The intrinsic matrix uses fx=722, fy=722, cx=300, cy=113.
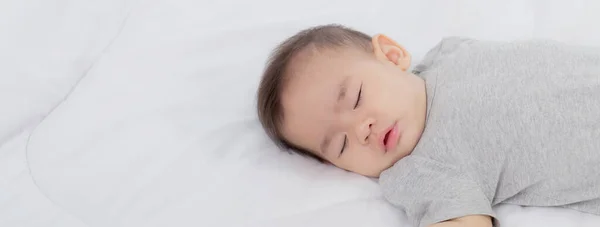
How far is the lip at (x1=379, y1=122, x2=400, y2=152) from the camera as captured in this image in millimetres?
1187

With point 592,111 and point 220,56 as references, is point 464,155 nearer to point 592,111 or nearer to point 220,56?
point 592,111

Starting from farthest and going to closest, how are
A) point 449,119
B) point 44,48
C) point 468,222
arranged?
point 44,48 → point 449,119 → point 468,222

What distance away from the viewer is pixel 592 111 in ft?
3.64

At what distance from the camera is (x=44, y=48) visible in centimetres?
142

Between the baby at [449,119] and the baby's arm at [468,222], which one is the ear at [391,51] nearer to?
the baby at [449,119]

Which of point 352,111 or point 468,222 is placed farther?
point 352,111

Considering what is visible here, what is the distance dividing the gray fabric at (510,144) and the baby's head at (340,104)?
3 cm

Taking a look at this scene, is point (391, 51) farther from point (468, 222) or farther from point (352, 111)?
point (468, 222)

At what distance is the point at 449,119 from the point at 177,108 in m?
0.49

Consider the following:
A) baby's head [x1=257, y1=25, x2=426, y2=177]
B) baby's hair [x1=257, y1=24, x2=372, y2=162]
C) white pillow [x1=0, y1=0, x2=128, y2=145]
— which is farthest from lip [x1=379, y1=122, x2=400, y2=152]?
white pillow [x1=0, y1=0, x2=128, y2=145]

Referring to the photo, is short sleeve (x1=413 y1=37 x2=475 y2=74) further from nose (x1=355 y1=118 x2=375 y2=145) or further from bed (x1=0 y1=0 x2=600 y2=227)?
nose (x1=355 y1=118 x2=375 y2=145)

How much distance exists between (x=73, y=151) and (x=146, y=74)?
0.22 m

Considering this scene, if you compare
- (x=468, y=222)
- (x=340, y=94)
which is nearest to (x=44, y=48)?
(x=340, y=94)

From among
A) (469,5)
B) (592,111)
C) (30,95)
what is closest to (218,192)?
(30,95)
